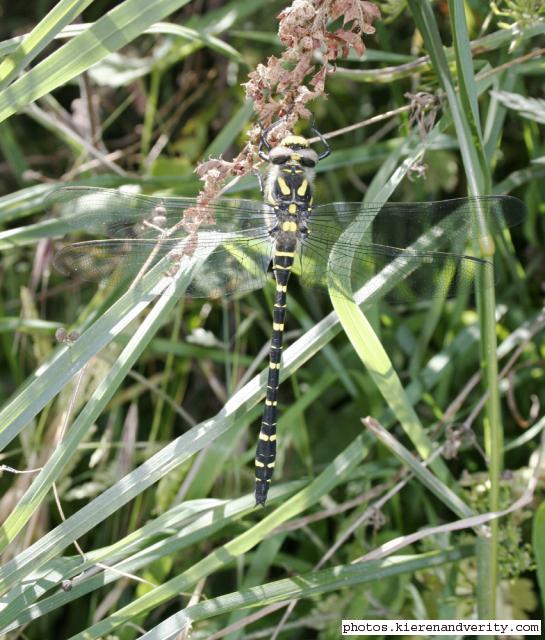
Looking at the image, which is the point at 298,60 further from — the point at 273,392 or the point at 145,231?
the point at 273,392

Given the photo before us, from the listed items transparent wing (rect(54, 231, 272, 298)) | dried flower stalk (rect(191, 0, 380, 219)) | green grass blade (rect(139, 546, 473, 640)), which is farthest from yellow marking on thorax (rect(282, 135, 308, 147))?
green grass blade (rect(139, 546, 473, 640))

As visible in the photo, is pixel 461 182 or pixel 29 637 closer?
pixel 29 637

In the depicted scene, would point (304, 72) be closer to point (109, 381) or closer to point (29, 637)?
point (109, 381)

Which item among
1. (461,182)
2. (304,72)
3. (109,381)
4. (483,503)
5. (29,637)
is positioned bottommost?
(29,637)

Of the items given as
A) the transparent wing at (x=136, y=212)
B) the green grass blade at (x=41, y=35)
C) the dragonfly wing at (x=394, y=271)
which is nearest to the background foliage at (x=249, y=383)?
the green grass blade at (x=41, y=35)

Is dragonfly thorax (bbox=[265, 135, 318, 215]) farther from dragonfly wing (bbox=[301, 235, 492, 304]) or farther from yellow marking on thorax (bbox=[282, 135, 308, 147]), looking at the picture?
dragonfly wing (bbox=[301, 235, 492, 304])

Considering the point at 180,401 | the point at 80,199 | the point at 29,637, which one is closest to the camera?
the point at 80,199

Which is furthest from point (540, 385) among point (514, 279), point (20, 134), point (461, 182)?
point (20, 134)

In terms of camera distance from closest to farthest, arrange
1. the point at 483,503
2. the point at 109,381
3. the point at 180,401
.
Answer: the point at 109,381 → the point at 483,503 → the point at 180,401
